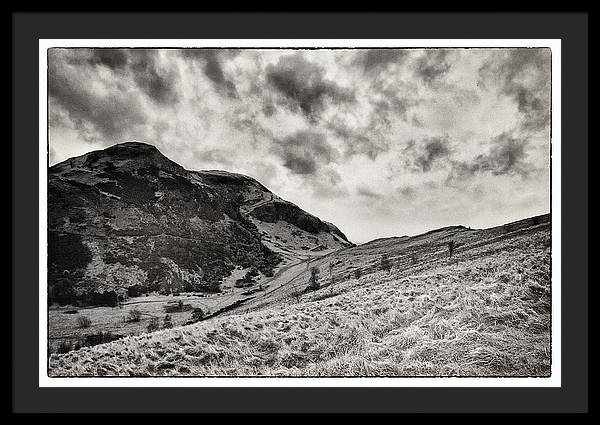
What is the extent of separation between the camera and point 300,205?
4277mm

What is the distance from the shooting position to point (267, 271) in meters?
4.26

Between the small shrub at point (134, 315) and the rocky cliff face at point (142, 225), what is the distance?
18 centimetres

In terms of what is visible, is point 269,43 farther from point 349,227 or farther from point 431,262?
point 431,262

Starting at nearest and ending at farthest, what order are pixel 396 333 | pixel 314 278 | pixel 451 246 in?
pixel 396 333 → pixel 451 246 → pixel 314 278

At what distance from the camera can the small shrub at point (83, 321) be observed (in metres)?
3.85

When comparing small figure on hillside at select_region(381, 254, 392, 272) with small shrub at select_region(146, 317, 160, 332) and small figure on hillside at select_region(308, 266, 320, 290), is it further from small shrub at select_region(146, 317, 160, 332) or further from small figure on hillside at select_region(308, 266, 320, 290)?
small shrub at select_region(146, 317, 160, 332)

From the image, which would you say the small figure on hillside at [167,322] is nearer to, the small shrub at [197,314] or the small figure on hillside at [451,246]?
the small shrub at [197,314]

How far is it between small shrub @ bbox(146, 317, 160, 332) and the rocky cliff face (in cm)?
30

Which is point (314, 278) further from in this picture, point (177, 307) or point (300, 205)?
point (177, 307)

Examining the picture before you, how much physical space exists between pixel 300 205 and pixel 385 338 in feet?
5.27

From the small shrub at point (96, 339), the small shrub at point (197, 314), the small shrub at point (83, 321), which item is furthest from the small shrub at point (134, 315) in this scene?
the small shrub at point (197, 314)

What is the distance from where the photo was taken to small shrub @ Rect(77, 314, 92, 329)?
3.85m

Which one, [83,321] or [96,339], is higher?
[83,321]

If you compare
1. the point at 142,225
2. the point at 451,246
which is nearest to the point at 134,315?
the point at 142,225
